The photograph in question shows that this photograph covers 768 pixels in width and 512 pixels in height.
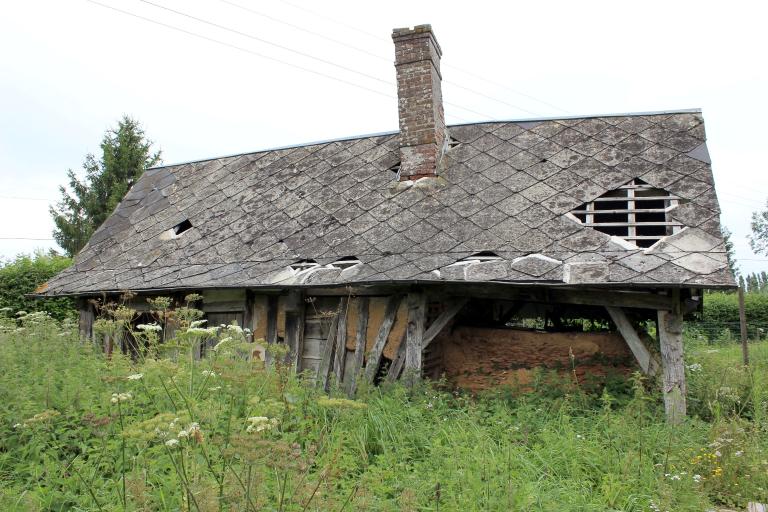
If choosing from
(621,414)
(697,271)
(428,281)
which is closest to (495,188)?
(428,281)

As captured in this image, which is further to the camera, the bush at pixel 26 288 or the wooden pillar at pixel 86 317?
the bush at pixel 26 288

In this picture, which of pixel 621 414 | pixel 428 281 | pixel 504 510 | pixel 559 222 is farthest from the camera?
pixel 559 222

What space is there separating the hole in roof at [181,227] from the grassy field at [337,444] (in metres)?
4.09

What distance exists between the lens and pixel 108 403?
5078mm

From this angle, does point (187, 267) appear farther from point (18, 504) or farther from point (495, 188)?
point (18, 504)

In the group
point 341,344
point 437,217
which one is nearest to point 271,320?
point 341,344

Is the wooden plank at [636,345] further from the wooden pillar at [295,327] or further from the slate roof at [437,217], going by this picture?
the wooden pillar at [295,327]

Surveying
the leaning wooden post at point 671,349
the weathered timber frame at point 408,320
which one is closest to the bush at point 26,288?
the weathered timber frame at point 408,320

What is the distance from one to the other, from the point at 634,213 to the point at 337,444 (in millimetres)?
4876

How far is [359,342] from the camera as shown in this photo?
8.13m

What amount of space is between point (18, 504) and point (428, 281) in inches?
178

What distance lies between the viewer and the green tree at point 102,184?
24.5 metres

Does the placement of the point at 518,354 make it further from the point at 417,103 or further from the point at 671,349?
the point at 417,103

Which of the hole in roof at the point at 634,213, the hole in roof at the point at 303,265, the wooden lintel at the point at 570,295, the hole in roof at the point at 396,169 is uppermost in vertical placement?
the hole in roof at the point at 396,169
